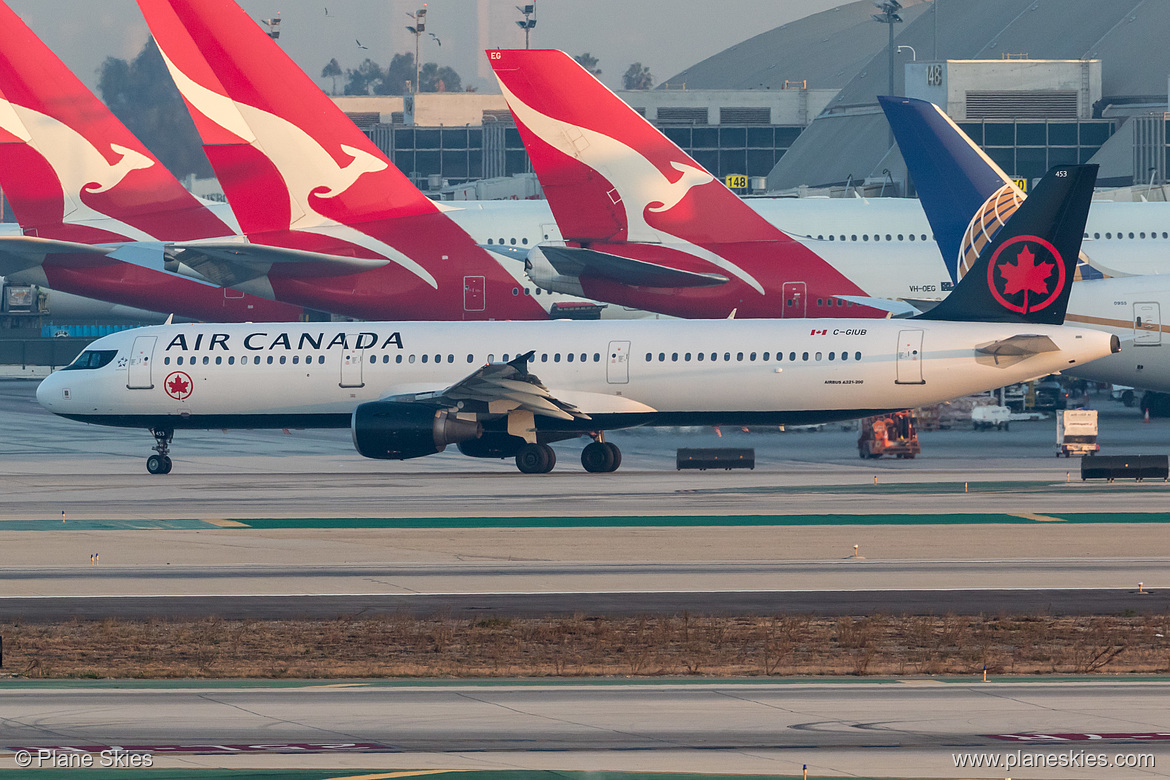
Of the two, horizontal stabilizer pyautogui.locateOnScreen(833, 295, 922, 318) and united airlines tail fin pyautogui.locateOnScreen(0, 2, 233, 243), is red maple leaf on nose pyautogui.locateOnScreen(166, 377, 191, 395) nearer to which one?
united airlines tail fin pyautogui.locateOnScreen(0, 2, 233, 243)

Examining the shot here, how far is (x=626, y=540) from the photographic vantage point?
28062mm

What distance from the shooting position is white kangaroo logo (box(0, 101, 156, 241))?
58719mm

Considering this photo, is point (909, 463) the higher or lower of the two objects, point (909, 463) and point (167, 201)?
the lower

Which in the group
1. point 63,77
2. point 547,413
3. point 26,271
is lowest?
point 547,413

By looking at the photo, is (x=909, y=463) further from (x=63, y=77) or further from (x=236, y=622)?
(x=63, y=77)

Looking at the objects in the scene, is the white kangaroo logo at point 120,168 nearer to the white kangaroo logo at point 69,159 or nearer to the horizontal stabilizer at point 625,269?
the white kangaroo logo at point 69,159

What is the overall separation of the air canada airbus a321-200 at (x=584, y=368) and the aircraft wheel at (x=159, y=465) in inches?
1.7

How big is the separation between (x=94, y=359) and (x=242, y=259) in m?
9.67

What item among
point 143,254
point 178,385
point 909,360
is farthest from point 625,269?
point 143,254

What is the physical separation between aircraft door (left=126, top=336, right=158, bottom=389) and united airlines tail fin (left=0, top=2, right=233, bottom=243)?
16.5 m

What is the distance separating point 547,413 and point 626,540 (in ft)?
38.5

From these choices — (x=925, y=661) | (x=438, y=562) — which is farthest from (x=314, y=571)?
(x=925, y=661)

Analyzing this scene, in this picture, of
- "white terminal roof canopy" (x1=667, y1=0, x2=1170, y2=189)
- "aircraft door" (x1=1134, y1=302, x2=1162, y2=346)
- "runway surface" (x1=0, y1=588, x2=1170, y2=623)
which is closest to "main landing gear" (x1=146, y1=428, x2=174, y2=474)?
"runway surface" (x1=0, y1=588, x2=1170, y2=623)

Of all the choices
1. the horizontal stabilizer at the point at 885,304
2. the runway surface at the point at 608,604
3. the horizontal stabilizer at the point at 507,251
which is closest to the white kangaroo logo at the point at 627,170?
the horizontal stabilizer at the point at 885,304
